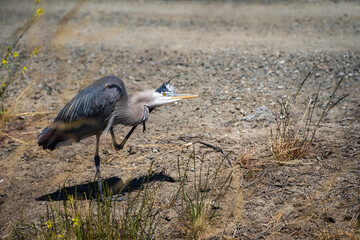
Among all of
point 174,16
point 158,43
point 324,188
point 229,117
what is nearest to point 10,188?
point 229,117

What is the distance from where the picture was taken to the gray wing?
13.7 feet

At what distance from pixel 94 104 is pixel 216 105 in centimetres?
200

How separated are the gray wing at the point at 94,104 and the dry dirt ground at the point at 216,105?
0.67 meters

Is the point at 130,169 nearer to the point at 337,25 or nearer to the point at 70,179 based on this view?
the point at 70,179

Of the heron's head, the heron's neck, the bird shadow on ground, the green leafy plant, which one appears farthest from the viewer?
the heron's head

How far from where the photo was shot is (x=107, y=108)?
422 centimetres

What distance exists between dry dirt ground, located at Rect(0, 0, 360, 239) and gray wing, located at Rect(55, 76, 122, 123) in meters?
0.67

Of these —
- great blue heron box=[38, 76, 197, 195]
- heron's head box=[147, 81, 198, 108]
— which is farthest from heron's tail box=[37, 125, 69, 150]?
heron's head box=[147, 81, 198, 108]

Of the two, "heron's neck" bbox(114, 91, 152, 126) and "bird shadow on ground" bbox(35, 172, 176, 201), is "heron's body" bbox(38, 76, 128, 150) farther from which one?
"bird shadow on ground" bbox(35, 172, 176, 201)

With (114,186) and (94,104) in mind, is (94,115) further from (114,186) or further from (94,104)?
(114,186)

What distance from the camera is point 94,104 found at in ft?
13.7

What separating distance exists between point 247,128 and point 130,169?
5.41 ft

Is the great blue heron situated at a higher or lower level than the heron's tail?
higher

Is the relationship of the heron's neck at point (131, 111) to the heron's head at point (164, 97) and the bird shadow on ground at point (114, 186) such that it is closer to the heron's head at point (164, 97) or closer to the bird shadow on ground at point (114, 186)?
the heron's head at point (164, 97)
